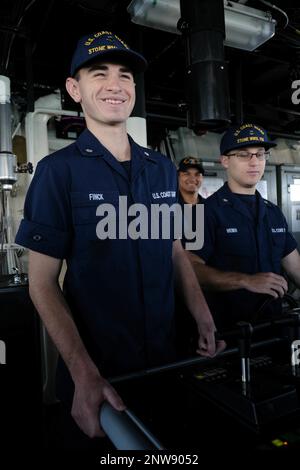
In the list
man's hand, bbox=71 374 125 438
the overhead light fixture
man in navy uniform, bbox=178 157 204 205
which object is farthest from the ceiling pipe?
man in navy uniform, bbox=178 157 204 205

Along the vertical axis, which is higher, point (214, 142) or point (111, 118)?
point (214, 142)

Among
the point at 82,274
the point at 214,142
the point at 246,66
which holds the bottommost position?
the point at 82,274

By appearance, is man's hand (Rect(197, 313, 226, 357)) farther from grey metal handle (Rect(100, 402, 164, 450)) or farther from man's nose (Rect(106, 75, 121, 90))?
man's nose (Rect(106, 75, 121, 90))

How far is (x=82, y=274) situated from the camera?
1007 millimetres

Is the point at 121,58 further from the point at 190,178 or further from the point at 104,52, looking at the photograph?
the point at 190,178

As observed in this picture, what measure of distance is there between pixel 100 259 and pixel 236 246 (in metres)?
0.91

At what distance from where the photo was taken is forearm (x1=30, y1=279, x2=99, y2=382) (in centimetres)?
79

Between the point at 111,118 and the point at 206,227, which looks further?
the point at 206,227

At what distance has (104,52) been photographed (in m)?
1.02

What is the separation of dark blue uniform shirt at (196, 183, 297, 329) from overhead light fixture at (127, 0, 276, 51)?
0.83 m

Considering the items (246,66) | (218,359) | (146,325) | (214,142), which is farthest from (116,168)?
(214,142)

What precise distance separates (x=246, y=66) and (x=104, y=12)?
5.92 feet
